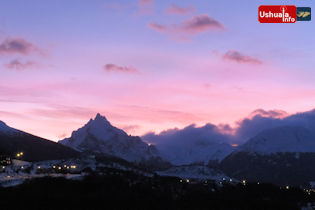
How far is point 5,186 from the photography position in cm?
19700

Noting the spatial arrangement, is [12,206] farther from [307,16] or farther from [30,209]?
[307,16]

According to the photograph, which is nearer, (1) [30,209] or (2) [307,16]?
(2) [307,16]

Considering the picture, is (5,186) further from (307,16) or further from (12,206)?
(307,16)

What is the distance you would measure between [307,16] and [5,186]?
491ft

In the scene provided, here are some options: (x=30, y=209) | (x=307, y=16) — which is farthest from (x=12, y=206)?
(x=307, y=16)

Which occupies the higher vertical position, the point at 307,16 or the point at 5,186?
the point at 307,16

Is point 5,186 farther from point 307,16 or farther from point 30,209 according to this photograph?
point 307,16

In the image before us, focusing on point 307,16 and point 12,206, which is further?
point 12,206

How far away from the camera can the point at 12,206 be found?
192 meters

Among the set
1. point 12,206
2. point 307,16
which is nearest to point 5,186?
point 12,206

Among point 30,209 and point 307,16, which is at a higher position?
point 307,16

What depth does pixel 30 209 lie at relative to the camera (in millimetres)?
199500

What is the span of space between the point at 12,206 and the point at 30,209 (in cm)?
979

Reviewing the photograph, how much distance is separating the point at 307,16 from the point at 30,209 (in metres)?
148
